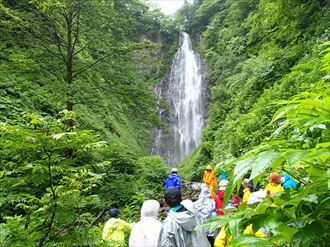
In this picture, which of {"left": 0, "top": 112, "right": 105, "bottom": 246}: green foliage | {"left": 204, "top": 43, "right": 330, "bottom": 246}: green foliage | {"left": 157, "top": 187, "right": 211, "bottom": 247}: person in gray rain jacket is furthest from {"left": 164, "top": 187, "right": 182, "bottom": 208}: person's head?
{"left": 204, "top": 43, "right": 330, "bottom": 246}: green foliage

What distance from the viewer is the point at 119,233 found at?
4.20m

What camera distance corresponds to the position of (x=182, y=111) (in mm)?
28219

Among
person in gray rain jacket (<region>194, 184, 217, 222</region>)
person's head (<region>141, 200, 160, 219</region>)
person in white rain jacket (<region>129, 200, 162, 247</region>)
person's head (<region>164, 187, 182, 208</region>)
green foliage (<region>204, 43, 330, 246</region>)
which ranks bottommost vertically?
person in gray rain jacket (<region>194, 184, 217, 222</region>)

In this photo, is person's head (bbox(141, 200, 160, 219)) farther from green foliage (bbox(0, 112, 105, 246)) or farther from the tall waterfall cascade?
the tall waterfall cascade

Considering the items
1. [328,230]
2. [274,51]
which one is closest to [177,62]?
[274,51]

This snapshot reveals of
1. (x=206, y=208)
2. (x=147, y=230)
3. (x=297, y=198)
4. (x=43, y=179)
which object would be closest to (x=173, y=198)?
(x=147, y=230)

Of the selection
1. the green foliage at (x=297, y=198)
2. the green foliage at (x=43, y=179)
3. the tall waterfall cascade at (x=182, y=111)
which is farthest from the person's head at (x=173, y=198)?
the tall waterfall cascade at (x=182, y=111)

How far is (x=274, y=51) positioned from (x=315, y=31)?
7.30 feet

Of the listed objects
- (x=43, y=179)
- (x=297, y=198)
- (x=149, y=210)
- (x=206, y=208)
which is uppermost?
(x=43, y=179)

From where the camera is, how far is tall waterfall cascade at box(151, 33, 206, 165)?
26312mm

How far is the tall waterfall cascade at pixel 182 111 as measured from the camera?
86.3 ft

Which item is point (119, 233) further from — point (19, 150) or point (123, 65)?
point (123, 65)

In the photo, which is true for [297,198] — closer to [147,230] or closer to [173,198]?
[173,198]

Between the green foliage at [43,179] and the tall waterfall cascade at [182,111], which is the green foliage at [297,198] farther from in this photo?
the tall waterfall cascade at [182,111]
